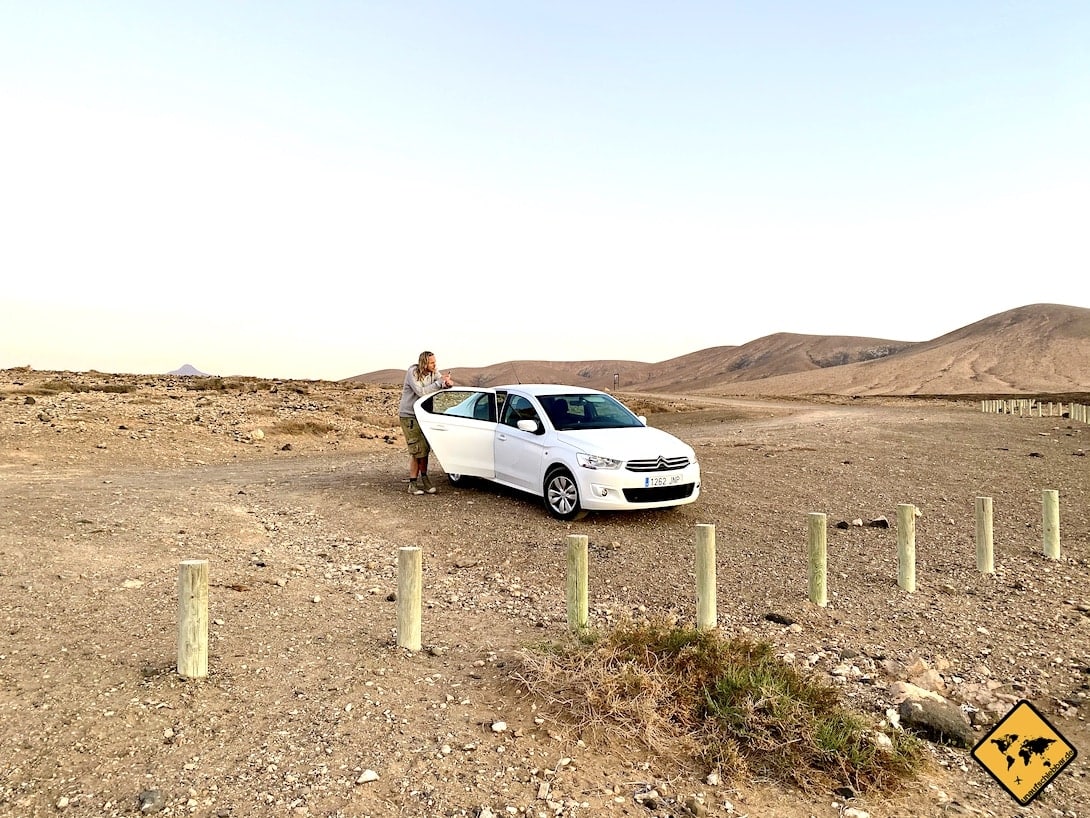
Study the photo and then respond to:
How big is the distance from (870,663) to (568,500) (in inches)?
184

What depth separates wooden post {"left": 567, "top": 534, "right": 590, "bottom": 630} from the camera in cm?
562

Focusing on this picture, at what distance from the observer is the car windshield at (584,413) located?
10492 millimetres

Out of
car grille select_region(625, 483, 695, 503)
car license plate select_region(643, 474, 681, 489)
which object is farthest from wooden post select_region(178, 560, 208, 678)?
car license plate select_region(643, 474, 681, 489)

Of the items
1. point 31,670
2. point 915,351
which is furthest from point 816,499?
point 915,351

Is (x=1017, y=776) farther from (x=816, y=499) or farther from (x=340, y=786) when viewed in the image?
(x=816, y=499)

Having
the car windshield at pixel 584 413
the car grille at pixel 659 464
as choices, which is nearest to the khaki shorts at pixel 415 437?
the car windshield at pixel 584 413

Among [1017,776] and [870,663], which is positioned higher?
[1017,776]

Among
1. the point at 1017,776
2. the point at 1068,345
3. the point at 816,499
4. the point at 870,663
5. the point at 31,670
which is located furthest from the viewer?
the point at 1068,345

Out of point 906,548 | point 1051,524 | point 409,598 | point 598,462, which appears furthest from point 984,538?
point 409,598

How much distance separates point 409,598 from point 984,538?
643cm

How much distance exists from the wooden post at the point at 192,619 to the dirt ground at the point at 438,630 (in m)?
0.12

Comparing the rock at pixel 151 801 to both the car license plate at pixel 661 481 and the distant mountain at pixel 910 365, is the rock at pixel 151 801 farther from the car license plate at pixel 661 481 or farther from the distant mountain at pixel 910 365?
the distant mountain at pixel 910 365

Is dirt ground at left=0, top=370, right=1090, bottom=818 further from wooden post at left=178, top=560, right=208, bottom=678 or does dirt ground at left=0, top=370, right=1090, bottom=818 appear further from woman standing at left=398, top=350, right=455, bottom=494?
woman standing at left=398, top=350, right=455, bottom=494

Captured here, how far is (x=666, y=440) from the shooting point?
1013 centimetres
